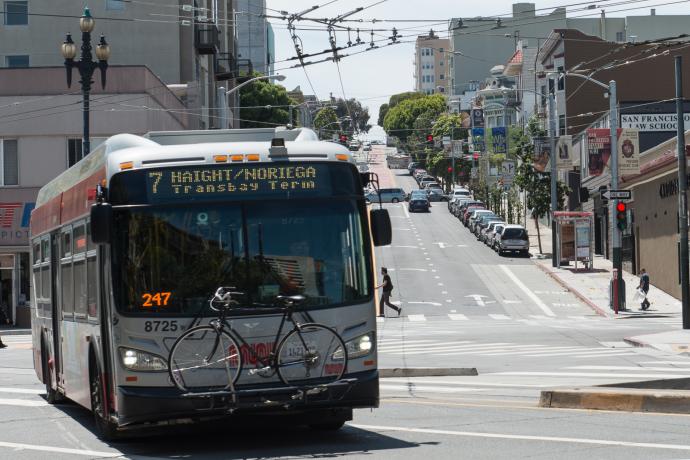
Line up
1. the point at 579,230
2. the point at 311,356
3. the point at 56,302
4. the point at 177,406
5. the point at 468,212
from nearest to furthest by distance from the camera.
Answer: the point at 177,406 < the point at 311,356 < the point at 56,302 < the point at 579,230 < the point at 468,212

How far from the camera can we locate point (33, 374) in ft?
82.7

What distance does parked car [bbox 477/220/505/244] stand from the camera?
79.9 metres

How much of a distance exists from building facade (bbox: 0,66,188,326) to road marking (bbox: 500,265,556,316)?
17.2 meters

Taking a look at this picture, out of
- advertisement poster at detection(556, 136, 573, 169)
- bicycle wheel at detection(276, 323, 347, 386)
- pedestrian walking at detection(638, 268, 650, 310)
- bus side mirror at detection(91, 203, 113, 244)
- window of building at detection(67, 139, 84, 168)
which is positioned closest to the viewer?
bus side mirror at detection(91, 203, 113, 244)

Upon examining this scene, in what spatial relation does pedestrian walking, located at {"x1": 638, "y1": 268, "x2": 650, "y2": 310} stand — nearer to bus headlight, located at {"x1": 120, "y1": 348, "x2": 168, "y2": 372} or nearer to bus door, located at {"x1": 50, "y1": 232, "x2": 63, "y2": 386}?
bus door, located at {"x1": 50, "y1": 232, "x2": 63, "y2": 386}

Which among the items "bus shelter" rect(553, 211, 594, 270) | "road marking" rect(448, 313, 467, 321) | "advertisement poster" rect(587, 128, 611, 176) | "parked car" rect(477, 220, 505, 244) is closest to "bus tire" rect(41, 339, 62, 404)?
"road marking" rect(448, 313, 467, 321)

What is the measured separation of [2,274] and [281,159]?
3994cm

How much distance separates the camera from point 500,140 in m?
108

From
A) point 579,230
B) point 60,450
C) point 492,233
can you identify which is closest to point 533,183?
point 492,233

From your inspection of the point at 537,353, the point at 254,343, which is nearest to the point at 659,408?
the point at 254,343

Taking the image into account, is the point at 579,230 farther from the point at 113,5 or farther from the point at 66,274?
the point at 66,274

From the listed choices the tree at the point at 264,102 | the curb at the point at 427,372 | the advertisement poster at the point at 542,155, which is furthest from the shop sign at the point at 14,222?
the tree at the point at 264,102

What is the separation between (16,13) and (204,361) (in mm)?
51472

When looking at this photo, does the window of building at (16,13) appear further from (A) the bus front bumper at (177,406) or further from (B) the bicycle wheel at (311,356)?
(B) the bicycle wheel at (311,356)
